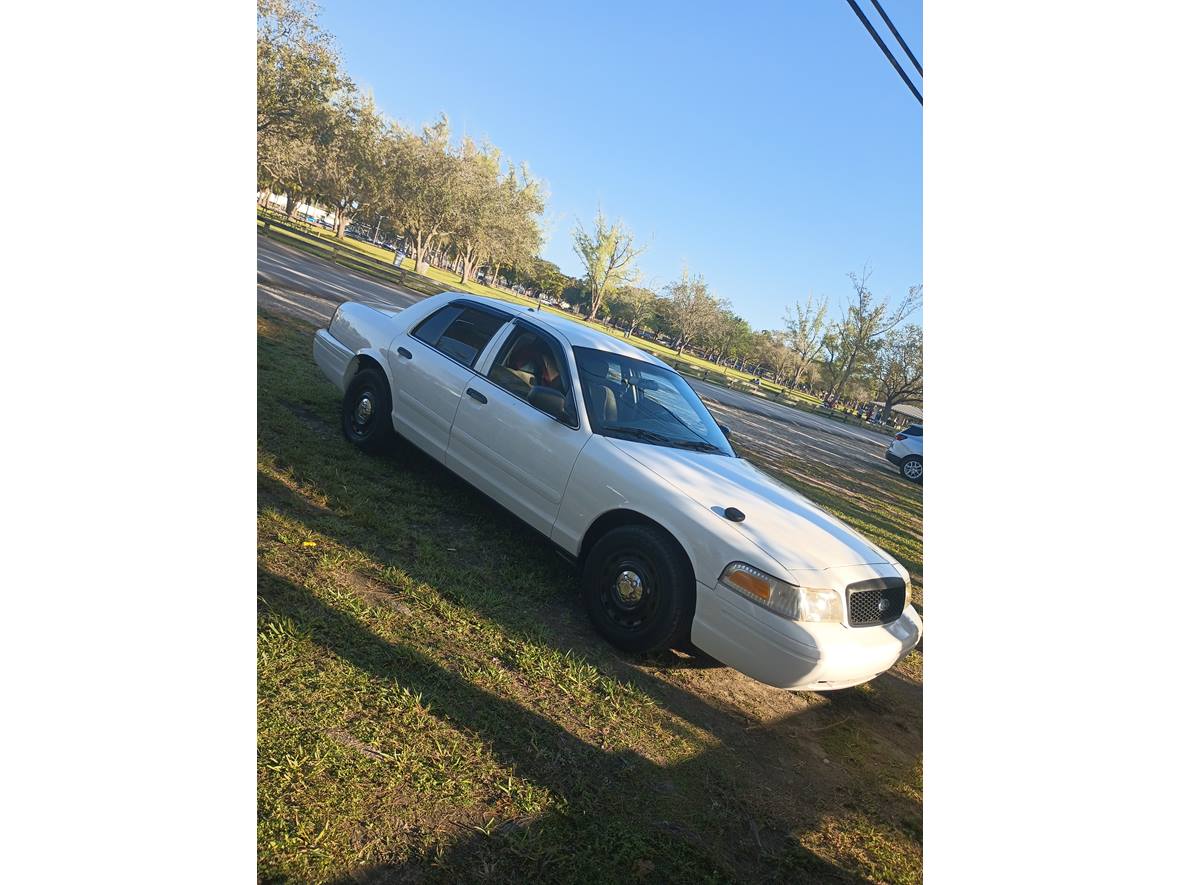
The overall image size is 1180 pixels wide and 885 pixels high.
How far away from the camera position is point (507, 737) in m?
3.01

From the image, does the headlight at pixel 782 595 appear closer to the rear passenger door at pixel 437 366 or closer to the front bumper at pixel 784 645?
the front bumper at pixel 784 645

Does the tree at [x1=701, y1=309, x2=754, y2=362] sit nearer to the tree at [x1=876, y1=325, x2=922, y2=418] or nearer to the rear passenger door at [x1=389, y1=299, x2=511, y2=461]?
the tree at [x1=876, y1=325, x2=922, y2=418]

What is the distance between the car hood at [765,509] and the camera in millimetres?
3666

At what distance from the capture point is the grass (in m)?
2.43

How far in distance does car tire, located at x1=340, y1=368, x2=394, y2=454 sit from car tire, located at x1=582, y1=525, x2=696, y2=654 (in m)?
2.39

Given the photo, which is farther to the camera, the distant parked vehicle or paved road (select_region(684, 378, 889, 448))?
paved road (select_region(684, 378, 889, 448))

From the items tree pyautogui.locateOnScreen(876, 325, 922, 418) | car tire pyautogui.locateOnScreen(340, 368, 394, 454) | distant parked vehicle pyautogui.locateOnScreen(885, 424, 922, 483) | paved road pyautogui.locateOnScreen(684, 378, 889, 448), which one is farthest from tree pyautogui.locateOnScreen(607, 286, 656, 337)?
car tire pyautogui.locateOnScreen(340, 368, 394, 454)

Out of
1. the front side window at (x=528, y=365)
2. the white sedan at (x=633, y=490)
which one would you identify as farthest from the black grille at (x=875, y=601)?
the front side window at (x=528, y=365)

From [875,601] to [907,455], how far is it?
54.3 ft

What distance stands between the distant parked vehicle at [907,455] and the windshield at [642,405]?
14825 mm

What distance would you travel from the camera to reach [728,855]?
2736 millimetres

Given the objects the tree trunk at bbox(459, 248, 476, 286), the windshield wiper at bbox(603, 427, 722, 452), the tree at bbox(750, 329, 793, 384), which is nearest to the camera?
the windshield wiper at bbox(603, 427, 722, 452)
